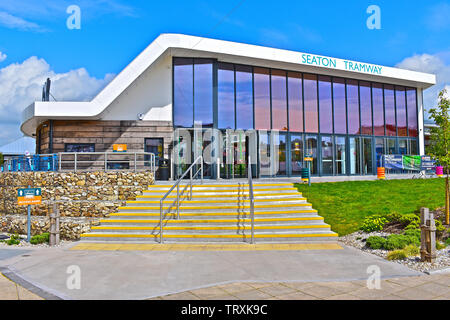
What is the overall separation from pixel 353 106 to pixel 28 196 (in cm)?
1835

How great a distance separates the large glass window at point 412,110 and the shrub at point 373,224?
15.8m

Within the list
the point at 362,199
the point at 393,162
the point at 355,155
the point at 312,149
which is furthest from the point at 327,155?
the point at 362,199

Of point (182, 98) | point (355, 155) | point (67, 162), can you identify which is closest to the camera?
point (67, 162)

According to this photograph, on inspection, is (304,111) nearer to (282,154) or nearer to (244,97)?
(282,154)

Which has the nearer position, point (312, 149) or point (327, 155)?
point (312, 149)

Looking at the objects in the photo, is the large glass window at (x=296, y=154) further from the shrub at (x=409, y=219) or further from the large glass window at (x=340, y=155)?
the shrub at (x=409, y=219)

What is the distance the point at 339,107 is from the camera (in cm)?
2120

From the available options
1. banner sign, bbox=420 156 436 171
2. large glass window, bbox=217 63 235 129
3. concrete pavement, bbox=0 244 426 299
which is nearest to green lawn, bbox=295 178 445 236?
concrete pavement, bbox=0 244 426 299

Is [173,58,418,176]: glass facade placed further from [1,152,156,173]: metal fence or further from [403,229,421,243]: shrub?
[403,229,421,243]: shrub

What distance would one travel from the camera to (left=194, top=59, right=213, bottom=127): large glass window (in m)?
17.1

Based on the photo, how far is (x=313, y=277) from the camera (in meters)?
6.58

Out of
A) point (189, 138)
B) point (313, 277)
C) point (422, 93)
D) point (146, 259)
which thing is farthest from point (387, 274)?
point (422, 93)

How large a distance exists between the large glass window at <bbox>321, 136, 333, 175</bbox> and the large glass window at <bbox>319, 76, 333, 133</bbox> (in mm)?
598
